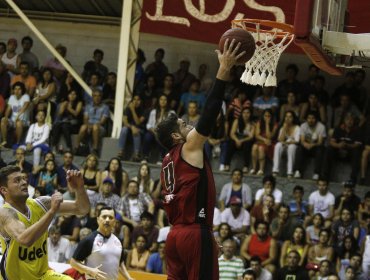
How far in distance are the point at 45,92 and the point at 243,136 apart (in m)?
4.48

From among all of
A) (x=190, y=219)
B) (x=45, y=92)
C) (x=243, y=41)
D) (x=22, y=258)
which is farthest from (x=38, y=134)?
(x=243, y=41)

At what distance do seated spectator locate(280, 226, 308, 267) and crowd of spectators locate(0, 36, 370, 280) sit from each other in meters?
0.02

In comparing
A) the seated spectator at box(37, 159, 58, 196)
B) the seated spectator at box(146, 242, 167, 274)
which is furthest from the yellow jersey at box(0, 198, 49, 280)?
the seated spectator at box(37, 159, 58, 196)

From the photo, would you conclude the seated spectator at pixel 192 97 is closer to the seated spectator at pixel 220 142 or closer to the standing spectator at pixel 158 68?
the seated spectator at pixel 220 142

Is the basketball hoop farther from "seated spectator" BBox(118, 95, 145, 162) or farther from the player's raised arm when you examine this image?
"seated spectator" BBox(118, 95, 145, 162)

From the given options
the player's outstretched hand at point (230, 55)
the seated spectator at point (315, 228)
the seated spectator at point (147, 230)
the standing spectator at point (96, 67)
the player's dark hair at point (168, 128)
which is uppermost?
the standing spectator at point (96, 67)

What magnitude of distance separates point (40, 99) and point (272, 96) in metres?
4.70

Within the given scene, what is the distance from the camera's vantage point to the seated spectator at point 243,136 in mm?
17203

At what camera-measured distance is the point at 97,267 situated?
436 inches

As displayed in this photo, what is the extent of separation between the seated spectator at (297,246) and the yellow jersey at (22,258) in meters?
6.14

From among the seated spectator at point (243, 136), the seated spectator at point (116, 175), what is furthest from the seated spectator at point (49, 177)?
the seated spectator at point (243, 136)

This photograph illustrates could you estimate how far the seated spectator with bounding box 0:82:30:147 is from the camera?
18.8m

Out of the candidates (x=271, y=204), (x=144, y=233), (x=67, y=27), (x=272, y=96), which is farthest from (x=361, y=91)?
(x=67, y=27)

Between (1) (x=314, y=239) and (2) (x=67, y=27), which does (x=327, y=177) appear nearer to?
(1) (x=314, y=239)
